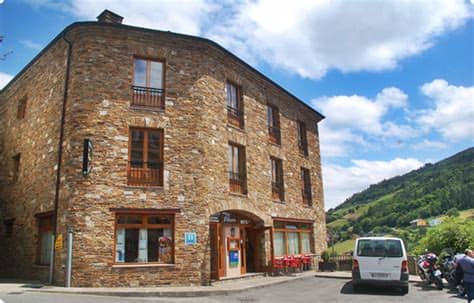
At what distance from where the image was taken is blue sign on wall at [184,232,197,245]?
13273mm

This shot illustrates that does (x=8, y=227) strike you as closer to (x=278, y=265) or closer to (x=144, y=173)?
(x=144, y=173)

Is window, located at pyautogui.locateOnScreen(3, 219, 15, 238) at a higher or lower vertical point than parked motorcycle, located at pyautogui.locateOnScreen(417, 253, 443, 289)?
higher

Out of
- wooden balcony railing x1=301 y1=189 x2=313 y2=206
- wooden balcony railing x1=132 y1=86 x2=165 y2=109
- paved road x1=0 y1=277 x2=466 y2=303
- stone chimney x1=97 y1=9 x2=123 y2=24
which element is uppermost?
stone chimney x1=97 y1=9 x2=123 y2=24

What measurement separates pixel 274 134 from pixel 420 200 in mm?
52623

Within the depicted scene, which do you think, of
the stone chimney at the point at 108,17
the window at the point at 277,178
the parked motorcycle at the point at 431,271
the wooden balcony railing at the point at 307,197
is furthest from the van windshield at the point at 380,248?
the stone chimney at the point at 108,17

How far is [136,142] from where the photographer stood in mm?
13516

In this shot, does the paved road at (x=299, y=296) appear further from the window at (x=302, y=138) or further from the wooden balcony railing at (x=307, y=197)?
the window at (x=302, y=138)

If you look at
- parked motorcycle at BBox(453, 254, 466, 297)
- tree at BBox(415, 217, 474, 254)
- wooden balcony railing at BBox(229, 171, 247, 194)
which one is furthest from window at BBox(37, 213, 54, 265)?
tree at BBox(415, 217, 474, 254)

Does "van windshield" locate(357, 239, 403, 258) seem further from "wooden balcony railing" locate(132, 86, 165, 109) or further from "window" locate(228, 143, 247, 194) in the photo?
"wooden balcony railing" locate(132, 86, 165, 109)

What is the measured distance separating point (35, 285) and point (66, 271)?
1317 millimetres

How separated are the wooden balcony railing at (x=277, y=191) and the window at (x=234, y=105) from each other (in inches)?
152

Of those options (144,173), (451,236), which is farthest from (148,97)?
(451,236)

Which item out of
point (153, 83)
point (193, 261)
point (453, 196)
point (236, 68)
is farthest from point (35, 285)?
point (453, 196)

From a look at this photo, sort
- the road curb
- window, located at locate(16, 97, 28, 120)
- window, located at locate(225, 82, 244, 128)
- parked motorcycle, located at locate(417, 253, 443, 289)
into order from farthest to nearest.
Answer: window, located at locate(16, 97, 28, 120)
window, located at locate(225, 82, 244, 128)
parked motorcycle, located at locate(417, 253, 443, 289)
the road curb
